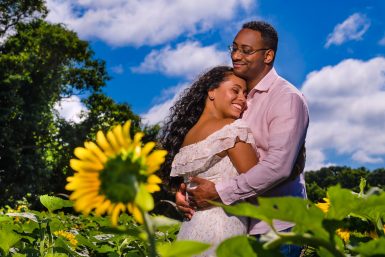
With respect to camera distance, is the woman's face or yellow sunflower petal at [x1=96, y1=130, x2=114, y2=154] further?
the woman's face

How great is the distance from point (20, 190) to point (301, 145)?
2112cm

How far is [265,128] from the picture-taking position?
116 inches

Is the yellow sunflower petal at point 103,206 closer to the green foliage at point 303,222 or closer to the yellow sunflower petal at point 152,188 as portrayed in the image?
the yellow sunflower petal at point 152,188

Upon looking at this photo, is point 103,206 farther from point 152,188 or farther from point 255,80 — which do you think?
point 255,80

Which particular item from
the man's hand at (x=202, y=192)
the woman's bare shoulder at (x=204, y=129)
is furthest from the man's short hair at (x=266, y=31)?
the man's hand at (x=202, y=192)

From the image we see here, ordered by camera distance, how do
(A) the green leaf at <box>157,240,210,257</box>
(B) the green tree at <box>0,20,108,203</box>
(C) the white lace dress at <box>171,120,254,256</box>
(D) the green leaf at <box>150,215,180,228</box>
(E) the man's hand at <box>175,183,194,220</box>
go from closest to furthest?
(A) the green leaf at <box>157,240,210,257</box>, (D) the green leaf at <box>150,215,180,228</box>, (C) the white lace dress at <box>171,120,254,256</box>, (E) the man's hand at <box>175,183,194,220</box>, (B) the green tree at <box>0,20,108,203</box>

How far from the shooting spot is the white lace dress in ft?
9.17

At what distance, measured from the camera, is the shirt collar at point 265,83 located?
10.1 feet

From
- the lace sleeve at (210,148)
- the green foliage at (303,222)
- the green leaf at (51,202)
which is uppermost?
the lace sleeve at (210,148)

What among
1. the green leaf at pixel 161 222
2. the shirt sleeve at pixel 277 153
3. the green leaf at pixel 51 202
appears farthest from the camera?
the shirt sleeve at pixel 277 153

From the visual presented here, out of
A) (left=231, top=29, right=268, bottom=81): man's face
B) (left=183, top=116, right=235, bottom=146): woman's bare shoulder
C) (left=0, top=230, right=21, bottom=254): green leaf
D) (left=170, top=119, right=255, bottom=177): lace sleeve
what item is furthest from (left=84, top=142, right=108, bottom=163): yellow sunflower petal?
(left=231, top=29, right=268, bottom=81): man's face

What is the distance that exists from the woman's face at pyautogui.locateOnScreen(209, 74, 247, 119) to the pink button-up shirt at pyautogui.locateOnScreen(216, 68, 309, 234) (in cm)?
4

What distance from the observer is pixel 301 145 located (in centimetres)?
290

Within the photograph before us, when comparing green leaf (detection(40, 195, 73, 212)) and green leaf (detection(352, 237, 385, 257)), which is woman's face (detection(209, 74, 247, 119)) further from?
green leaf (detection(352, 237, 385, 257))
